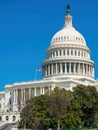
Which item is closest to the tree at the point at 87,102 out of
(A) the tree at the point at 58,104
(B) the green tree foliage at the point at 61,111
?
(B) the green tree foliage at the point at 61,111

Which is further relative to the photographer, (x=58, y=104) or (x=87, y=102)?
(x=87, y=102)

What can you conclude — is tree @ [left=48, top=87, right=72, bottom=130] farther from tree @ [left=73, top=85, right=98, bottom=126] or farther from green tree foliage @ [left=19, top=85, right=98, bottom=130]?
tree @ [left=73, top=85, right=98, bottom=126]

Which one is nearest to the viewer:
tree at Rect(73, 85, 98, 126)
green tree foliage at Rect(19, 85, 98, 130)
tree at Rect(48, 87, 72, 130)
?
tree at Rect(48, 87, 72, 130)

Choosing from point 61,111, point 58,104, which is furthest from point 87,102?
point 61,111

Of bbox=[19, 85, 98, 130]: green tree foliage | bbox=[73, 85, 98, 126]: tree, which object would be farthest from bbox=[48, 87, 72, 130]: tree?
bbox=[73, 85, 98, 126]: tree

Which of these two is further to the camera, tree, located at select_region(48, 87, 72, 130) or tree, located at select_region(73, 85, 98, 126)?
tree, located at select_region(73, 85, 98, 126)

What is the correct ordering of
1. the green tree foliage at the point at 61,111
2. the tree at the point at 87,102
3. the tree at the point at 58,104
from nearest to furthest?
the tree at the point at 58,104 < the green tree foliage at the point at 61,111 < the tree at the point at 87,102

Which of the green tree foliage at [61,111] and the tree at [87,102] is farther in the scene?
the tree at [87,102]

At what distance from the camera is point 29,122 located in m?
135

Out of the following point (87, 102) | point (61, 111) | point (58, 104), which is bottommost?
point (61, 111)

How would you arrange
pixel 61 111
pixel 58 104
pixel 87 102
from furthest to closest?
pixel 87 102 → pixel 58 104 → pixel 61 111

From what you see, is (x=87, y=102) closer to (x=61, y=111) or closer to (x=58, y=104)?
(x=58, y=104)

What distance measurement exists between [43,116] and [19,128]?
7.35 m

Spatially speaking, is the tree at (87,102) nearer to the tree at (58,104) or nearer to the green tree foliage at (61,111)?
the green tree foliage at (61,111)
